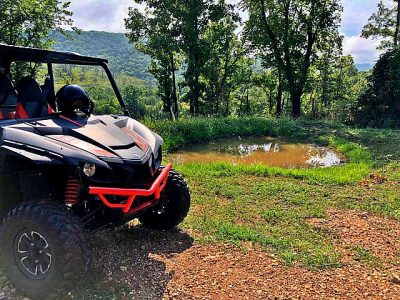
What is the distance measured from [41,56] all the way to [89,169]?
1.69 m

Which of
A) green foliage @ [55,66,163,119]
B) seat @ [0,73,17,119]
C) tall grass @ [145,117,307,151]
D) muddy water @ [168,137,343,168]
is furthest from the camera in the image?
green foliage @ [55,66,163,119]

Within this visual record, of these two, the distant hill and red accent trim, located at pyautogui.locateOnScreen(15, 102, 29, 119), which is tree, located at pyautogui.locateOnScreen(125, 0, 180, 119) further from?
the distant hill

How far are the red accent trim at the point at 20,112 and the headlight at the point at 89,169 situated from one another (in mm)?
1075

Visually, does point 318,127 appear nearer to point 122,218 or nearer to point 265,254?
point 265,254

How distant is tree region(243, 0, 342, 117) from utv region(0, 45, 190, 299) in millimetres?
20927

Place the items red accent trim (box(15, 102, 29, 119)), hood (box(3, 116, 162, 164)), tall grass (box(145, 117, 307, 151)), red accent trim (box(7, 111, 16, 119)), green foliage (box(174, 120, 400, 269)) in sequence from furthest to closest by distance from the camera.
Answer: tall grass (box(145, 117, 307, 151)) → green foliage (box(174, 120, 400, 269)) → red accent trim (box(7, 111, 16, 119)) → red accent trim (box(15, 102, 29, 119)) → hood (box(3, 116, 162, 164))

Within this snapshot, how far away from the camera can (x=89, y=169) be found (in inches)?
117

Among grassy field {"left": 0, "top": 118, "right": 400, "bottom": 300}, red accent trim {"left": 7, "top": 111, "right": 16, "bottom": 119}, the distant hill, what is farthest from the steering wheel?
the distant hill

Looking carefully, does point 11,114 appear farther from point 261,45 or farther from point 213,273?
point 261,45

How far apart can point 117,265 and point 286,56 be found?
70.9ft

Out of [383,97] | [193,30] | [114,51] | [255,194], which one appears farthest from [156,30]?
[114,51]

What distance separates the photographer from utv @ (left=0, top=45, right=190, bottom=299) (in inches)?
113

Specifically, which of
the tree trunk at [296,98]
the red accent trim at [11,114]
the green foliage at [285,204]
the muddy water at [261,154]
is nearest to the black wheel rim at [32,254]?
the red accent trim at [11,114]

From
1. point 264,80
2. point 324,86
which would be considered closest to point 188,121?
point 264,80
